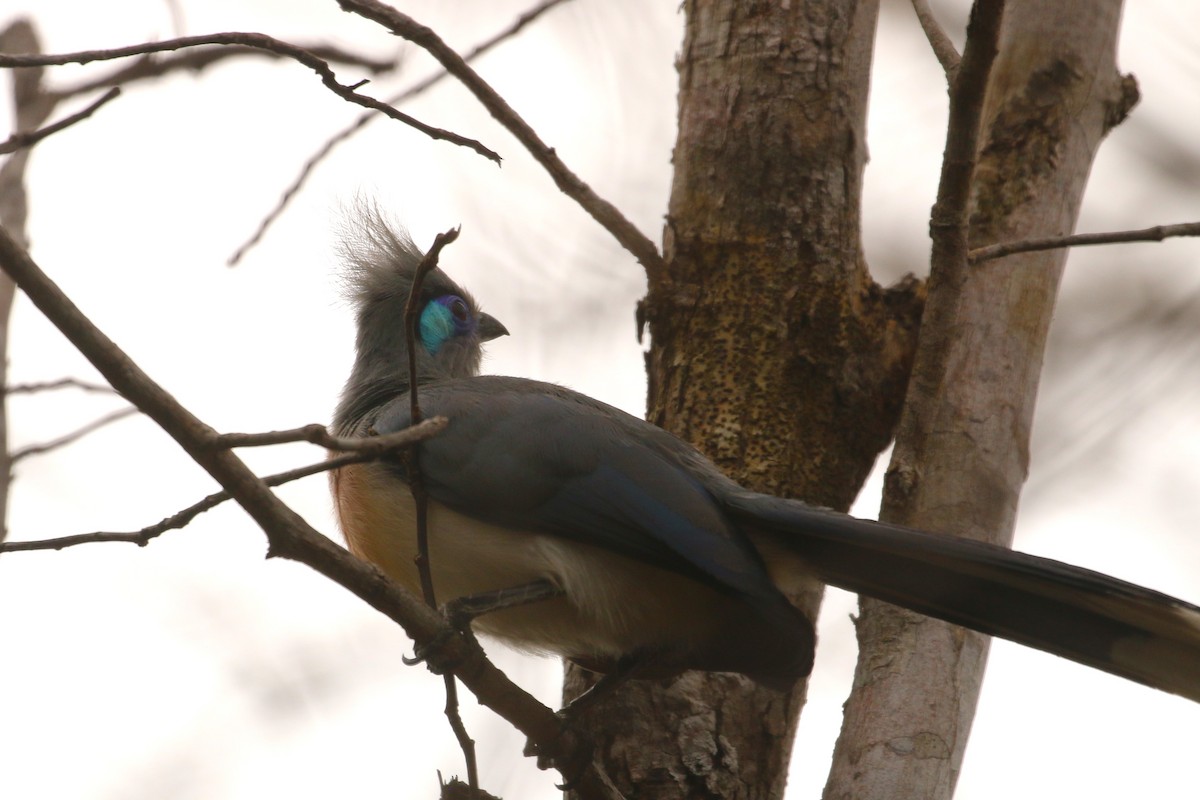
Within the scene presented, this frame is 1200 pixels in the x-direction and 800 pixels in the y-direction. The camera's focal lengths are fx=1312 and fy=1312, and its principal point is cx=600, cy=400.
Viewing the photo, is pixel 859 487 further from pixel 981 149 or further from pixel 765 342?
pixel 981 149

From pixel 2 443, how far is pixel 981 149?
3.14 metres

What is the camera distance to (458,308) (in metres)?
5.33

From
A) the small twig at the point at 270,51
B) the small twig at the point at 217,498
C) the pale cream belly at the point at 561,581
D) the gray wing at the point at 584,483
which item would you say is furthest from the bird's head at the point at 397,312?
the small twig at the point at 217,498

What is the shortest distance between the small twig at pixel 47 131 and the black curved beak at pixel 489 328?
9.08 feet

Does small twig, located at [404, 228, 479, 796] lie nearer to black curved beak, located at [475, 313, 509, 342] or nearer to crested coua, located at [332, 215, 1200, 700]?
crested coua, located at [332, 215, 1200, 700]

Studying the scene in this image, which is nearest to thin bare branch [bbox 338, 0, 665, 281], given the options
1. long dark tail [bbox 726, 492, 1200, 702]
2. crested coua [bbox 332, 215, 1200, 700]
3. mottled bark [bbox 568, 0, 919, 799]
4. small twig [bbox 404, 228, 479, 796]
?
mottled bark [bbox 568, 0, 919, 799]

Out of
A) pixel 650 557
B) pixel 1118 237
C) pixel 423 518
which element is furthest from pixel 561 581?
pixel 1118 237

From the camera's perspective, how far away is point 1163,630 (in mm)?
3107

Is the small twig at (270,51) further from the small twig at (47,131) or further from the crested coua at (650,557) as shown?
the crested coua at (650,557)

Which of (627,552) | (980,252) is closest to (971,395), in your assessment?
(980,252)

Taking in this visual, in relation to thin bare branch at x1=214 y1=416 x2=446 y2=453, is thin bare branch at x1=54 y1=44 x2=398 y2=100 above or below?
above

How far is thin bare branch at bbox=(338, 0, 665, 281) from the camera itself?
138 inches

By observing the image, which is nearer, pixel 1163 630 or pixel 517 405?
pixel 1163 630

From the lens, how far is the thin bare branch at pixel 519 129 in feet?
11.5
